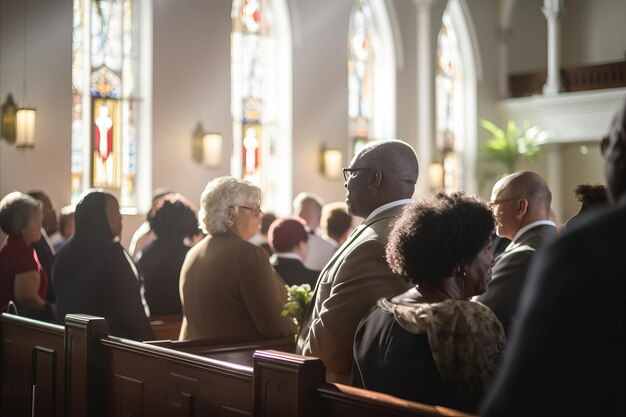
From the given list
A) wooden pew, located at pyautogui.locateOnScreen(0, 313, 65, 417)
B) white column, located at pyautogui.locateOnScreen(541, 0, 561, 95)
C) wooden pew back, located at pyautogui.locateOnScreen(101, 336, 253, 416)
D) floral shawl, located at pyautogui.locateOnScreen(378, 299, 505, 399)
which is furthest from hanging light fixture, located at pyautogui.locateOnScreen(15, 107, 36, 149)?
white column, located at pyautogui.locateOnScreen(541, 0, 561, 95)

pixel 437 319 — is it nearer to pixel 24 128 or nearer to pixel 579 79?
pixel 24 128

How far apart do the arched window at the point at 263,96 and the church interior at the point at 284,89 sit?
0.08ft

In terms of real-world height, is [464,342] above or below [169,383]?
above

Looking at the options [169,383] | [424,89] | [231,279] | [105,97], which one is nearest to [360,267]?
[169,383]

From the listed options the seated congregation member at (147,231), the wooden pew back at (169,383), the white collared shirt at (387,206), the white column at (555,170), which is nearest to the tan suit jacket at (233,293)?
the wooden pew back at (169,383)

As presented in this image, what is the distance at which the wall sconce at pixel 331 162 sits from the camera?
1427 centimetres

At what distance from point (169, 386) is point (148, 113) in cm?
904

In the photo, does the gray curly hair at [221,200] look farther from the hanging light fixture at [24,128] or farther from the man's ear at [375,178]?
the hanging light fixture at [24,128]

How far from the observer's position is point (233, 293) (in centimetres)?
424

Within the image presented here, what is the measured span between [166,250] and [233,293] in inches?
69.7

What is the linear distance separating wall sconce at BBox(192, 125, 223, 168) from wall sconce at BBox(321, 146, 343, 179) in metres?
2.37

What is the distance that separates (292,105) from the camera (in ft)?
45.9

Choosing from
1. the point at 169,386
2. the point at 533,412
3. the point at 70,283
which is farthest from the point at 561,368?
the point at 70,283

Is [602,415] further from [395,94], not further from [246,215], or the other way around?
[395,94]
